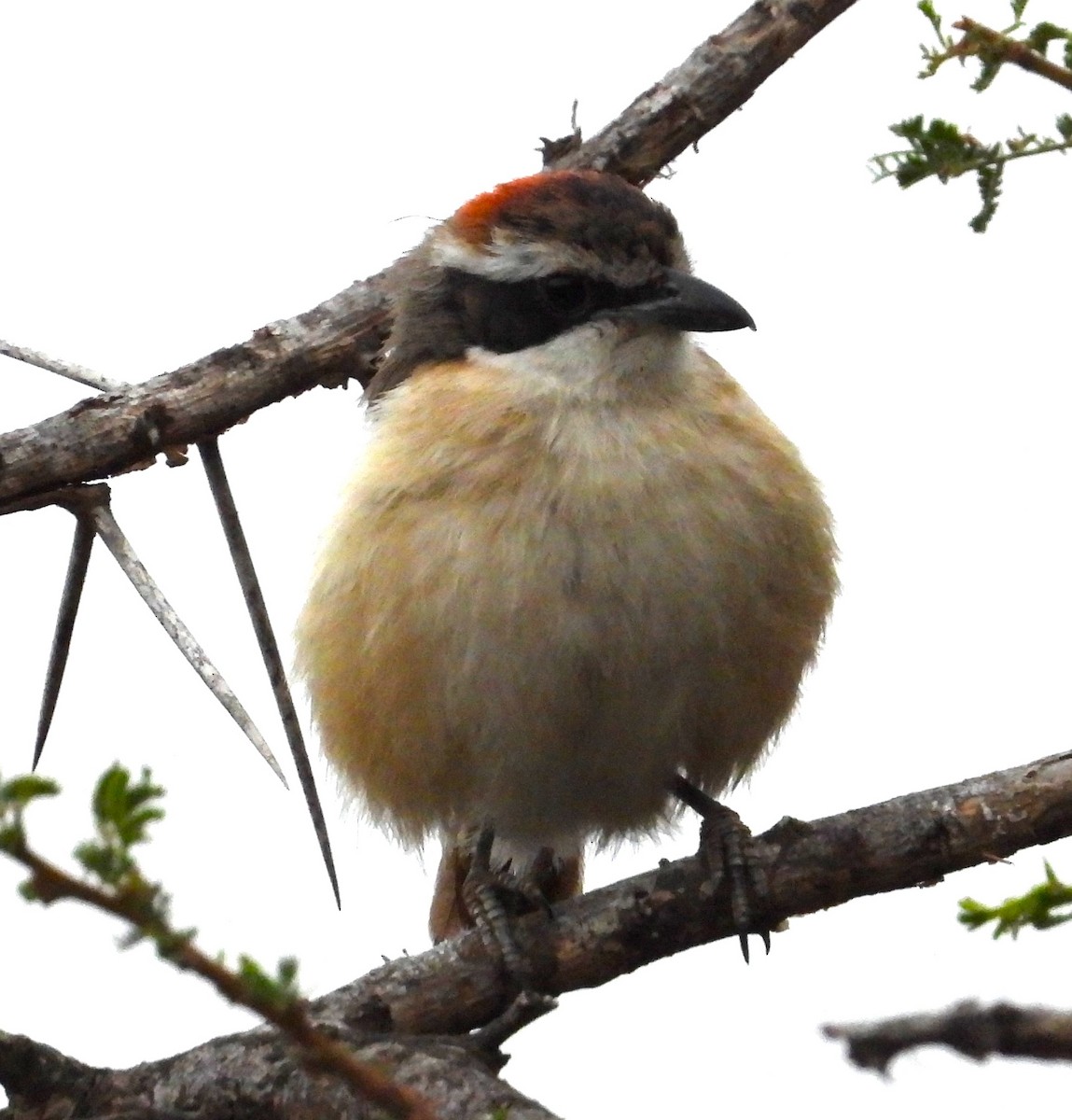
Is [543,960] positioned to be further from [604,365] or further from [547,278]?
[547,278]

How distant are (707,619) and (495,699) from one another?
585 millimetres

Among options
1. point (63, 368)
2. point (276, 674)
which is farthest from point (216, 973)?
point (63, 368)

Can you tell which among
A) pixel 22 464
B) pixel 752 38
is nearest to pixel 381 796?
pixel 22 464

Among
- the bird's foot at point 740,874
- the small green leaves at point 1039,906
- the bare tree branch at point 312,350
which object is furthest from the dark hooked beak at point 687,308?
the small green leaves at point 1039,906

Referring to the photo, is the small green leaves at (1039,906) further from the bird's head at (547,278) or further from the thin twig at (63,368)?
the bird's head at (547,278)

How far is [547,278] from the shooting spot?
470 centimetres

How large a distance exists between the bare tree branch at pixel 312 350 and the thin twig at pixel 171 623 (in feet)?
0.39

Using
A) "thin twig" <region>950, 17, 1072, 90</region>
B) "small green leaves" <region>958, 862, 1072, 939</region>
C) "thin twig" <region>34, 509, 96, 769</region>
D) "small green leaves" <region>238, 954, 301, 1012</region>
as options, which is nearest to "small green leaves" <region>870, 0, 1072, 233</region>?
"thin twig" <region>950, 17, 1072, 90</region>

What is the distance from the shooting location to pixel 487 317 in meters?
4.87

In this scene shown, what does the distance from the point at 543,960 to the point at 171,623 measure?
4.11 feet

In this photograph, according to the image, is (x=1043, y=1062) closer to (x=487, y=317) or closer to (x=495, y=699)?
A: (x=495, y=699)

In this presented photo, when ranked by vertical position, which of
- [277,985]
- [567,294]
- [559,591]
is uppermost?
[567,294]

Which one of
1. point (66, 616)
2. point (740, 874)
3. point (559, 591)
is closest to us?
point (66, 616)

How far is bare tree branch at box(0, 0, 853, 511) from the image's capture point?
350cm
